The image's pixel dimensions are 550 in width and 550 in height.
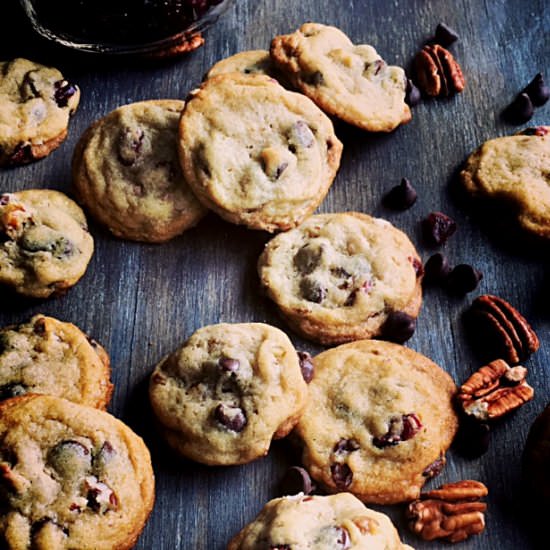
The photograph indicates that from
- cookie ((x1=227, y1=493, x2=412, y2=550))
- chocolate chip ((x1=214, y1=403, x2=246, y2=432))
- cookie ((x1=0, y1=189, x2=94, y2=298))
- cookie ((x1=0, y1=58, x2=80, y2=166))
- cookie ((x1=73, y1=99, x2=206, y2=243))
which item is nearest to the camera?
cookie ((x1=227, y1=493, x2=412, y2=550))

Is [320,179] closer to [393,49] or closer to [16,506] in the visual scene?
[393,49]

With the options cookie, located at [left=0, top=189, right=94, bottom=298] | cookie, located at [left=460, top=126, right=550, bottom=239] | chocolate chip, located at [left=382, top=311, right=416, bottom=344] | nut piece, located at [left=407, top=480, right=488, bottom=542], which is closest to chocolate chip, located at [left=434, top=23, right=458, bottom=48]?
cookie, located at [left=460, top=126, right=550, bottom=239]

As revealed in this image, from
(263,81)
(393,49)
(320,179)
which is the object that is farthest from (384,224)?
(393,49)

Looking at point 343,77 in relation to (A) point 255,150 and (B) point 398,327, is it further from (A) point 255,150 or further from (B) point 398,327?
(B) point 398,327

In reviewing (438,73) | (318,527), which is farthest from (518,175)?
(318,527)

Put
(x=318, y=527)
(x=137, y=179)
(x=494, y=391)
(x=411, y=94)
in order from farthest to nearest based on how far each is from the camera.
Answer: (x=411, y=94) → (x=137, y=179) → (x=494, y=391) → (x=318, y=527)

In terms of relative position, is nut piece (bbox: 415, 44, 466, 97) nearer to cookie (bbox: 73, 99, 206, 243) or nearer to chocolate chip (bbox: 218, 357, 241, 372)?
cookie (bbox: 73, 99, 206, 243)
